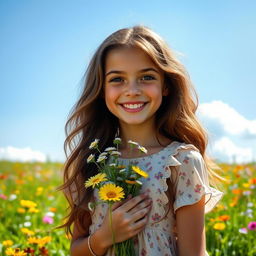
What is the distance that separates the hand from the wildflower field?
67 cm

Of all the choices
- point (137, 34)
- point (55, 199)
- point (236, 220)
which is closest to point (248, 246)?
point (236, 220)

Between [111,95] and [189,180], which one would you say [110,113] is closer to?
[111,95]

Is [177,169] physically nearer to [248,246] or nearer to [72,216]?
[72,216]

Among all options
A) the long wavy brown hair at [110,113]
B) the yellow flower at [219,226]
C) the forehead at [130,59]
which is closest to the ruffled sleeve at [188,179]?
the long wavy brown hair at [110,113]

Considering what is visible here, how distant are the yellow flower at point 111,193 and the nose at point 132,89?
0.48 metres

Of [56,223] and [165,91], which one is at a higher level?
[165,91]

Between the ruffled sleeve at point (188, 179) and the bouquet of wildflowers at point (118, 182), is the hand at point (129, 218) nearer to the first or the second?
the bouquet of wildflowers at point (118, 182)

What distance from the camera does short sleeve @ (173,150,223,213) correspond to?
2.21 m

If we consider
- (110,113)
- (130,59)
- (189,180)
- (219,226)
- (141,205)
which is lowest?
(219,226)

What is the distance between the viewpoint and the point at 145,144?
246cm

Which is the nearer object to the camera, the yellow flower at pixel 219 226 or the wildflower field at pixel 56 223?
the wildflower field at pixel 56 223

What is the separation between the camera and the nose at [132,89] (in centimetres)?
229

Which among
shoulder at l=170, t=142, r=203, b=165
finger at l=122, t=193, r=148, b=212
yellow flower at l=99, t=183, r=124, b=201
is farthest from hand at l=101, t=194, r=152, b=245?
shoulder at l=170, t=142, r=203, b=165

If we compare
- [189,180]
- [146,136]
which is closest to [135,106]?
[146,136]
